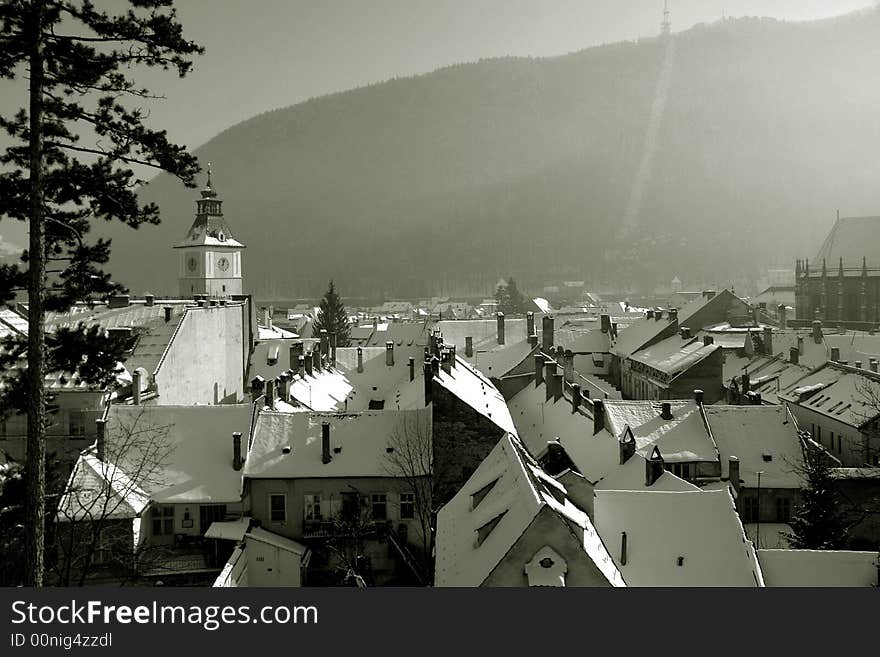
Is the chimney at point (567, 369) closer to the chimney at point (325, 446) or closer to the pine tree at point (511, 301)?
the chimney at point (325, 446)

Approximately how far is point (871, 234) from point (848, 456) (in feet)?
207

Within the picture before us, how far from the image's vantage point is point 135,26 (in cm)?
1365

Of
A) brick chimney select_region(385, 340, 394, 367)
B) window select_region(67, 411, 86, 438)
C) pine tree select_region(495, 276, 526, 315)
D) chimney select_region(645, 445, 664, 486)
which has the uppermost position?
pine tree select_region(495, 276, 526, 315)

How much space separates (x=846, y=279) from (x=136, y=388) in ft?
270

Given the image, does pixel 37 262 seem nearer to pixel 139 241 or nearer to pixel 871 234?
pixel 871 234

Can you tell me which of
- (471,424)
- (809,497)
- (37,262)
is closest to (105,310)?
(471,424)

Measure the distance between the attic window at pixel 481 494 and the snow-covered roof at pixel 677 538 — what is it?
11.9 ft

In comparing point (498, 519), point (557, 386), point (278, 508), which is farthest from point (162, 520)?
point (557, 386)

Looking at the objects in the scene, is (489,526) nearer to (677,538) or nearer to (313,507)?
(677,538)

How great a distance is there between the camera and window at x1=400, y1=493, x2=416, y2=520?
29.3 metres

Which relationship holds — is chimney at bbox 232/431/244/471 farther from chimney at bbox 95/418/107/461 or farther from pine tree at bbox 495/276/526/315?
pine tree at bbox 495/276/526/315

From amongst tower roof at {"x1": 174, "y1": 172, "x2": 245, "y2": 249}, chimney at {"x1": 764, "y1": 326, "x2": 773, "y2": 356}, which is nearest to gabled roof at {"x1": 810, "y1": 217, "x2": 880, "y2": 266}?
chimney at {"x1": 764, "y1": 326, "x2": 773, "y2": 356}

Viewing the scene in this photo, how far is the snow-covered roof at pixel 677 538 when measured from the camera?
Answer: 23.3m

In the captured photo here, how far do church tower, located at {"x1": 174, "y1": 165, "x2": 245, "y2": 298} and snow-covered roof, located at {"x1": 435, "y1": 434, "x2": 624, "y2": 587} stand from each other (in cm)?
5199
